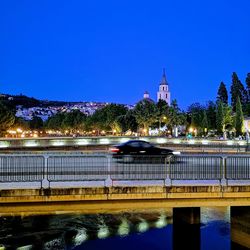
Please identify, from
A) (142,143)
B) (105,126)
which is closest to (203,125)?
(105,126)

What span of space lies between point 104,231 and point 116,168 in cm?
1125

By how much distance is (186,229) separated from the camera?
26719 millimetres

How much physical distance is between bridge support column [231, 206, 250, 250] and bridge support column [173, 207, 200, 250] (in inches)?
111

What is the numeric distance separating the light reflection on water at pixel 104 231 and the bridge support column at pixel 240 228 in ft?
13.3

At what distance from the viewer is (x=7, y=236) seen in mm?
28688

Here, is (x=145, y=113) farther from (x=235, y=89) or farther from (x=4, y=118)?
(x=235, y=89)

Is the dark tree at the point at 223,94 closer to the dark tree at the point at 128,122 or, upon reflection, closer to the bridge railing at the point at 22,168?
the dark tree at the point at 128,122

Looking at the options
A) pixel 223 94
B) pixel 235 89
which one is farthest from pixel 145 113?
pixel 223 94

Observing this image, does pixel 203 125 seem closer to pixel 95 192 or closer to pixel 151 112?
pixel 151 112

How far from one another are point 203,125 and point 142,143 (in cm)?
9766

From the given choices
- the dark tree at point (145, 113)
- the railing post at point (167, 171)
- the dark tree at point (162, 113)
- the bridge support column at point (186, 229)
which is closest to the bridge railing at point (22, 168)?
the railing post at point (167, 171)

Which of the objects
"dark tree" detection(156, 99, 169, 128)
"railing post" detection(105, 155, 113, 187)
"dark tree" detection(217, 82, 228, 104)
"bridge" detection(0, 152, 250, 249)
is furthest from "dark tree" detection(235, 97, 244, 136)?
"railing post" detection(105, 155, 113, 187)

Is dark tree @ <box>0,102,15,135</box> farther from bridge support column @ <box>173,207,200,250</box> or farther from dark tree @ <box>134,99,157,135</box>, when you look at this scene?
bridge support column @ <box>173,207,200,250</box>

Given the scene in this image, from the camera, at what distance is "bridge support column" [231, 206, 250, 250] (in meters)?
22.4
